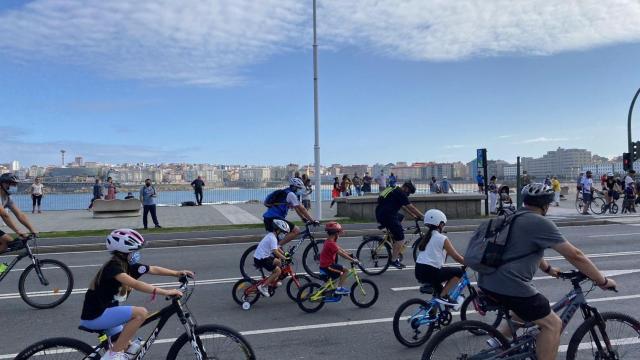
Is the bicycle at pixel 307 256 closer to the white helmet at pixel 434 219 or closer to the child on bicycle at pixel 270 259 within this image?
the child on bicycle at pixel 270 259

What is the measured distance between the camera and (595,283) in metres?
3.99

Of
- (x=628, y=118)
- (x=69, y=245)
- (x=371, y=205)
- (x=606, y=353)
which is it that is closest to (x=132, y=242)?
(x=606, y=353)

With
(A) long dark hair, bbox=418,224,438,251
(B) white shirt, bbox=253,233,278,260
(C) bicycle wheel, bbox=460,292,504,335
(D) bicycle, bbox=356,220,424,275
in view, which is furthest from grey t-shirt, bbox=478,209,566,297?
(D) bicycle, bbox=356,220,424,275

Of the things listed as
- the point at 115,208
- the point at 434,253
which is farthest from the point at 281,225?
the point at 115,208

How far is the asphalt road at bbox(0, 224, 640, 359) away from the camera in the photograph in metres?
5.68

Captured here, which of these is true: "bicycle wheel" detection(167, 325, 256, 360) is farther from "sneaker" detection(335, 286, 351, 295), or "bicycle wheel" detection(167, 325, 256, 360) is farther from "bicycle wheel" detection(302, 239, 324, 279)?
"bicycle wheel" detection(302, 239, 324, 279)

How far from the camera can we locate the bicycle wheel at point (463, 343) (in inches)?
150

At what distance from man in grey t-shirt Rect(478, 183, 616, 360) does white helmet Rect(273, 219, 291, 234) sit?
4.84m

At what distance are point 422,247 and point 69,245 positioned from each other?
11.6m

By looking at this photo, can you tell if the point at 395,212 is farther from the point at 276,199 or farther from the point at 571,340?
the point at 571,340

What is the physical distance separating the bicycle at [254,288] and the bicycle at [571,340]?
3.78 metres

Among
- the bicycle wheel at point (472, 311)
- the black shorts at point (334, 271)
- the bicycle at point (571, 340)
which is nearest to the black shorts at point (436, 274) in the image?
the bicycle wheel at point (472, 311)

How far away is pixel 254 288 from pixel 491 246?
4.40 m

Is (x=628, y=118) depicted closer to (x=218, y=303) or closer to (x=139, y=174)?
(x=218, y=303)
